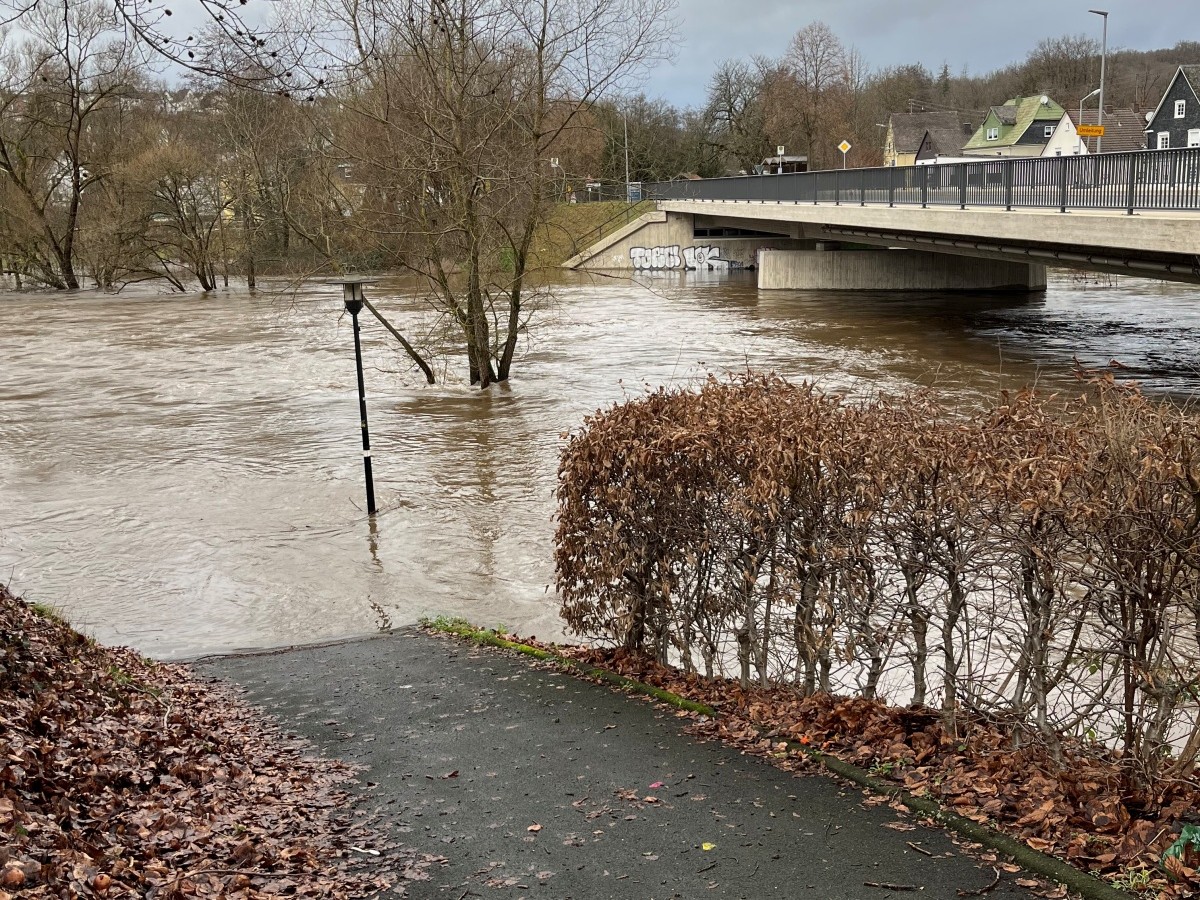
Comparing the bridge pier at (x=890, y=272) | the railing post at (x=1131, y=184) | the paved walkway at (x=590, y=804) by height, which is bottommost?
the paved walkway at (x=590, y=804)

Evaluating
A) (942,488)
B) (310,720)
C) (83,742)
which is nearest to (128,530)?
(310,720)

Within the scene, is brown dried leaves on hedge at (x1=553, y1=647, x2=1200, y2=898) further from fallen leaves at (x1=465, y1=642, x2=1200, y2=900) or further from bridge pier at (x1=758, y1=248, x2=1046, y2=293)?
bridge pier at (x1=758, y1=248, x2=1046, y2=293)

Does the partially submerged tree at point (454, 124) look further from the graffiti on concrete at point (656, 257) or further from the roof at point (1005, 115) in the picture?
the roof at point (1005, 115)

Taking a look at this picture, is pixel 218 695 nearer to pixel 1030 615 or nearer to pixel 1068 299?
pixel 1030 615

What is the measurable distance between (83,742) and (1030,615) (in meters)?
4.61

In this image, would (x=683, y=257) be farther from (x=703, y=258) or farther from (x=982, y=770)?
(x=982, y=770)

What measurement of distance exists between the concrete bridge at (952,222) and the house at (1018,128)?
38.1 meters

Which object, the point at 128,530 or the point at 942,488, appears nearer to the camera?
the point at 942,488

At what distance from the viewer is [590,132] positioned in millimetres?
25000

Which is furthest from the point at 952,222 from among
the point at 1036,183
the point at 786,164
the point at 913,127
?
the point at 913,127

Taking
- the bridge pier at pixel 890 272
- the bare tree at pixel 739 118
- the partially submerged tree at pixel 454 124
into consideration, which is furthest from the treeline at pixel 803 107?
the partially submerged tree at pixel 454 124

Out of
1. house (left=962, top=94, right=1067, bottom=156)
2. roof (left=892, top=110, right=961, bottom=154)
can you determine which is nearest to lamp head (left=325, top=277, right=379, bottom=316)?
house (left=962, top=94, right=1067, bottom=156)

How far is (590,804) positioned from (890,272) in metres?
49.5

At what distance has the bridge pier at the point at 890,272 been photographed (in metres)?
49.8
